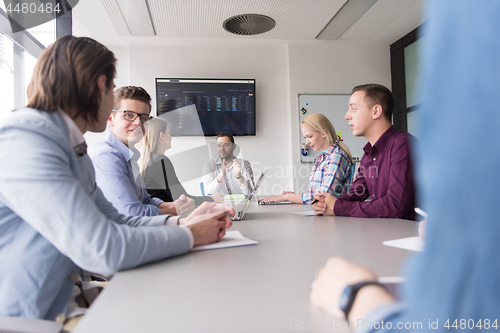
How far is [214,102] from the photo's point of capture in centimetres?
435

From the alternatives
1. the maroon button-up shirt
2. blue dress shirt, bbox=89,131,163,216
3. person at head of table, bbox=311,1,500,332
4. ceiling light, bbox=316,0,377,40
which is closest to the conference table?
person at head of table, bbox=311,1,500,332

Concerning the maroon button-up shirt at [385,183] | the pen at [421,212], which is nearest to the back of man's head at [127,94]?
the maroon button-up shirt at [385,183]

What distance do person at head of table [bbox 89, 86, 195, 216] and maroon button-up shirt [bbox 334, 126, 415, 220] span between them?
97cm

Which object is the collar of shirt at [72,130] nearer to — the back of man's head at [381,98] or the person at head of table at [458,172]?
the person at head of table at [458,172]

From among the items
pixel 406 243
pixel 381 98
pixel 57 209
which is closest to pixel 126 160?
pixel 57 209

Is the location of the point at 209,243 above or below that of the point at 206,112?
below

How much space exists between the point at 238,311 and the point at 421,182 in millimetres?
390

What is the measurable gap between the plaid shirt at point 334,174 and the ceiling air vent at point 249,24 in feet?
6.73

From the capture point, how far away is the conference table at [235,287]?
1.59ft

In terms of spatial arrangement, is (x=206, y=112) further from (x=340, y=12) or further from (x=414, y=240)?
(x=414, y=240)

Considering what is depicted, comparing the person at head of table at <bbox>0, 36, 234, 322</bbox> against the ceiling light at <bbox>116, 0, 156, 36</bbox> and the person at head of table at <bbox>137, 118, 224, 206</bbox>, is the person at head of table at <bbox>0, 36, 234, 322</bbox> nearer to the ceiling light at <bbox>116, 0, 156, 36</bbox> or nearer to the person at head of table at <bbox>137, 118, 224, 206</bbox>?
the person at head of table at <bbox>137, 118, 224, 206</bbox>

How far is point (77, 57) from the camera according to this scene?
2.77ft

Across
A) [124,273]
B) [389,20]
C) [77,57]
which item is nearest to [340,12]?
[389,20]

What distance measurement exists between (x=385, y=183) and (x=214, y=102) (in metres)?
3.02
